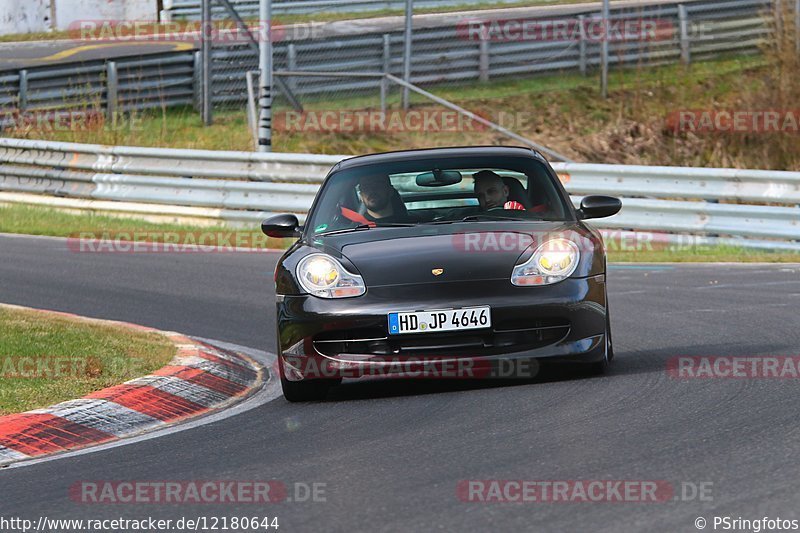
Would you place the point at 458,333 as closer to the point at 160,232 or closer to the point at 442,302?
the point at 442,302

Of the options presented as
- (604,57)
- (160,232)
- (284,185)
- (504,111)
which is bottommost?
(160,232)

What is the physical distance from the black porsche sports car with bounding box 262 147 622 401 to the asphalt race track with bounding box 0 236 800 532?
18cm

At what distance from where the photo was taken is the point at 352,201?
30.1 ft

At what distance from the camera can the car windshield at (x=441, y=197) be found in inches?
351

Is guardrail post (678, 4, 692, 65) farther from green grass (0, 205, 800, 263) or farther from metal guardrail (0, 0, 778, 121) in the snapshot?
green grass (0, 205, 800, 263)

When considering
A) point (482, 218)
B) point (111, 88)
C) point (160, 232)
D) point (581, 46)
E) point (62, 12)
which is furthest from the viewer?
point (62, 12)

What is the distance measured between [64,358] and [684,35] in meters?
24.9

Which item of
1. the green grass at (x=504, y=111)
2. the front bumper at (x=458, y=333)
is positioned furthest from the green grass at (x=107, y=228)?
the front bumper at (x=458, y=333)

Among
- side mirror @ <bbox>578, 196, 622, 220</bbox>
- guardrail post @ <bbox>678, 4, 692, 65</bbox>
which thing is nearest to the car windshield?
side mirror @ <bbox>578, 196, 622, 220</bbox>

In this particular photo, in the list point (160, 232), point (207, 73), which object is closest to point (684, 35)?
point (207, 73)

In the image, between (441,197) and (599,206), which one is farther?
(441,197)

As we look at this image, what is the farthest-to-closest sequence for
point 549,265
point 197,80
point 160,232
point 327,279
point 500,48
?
point 500,48, point 197,80, point 160,232, point 327,279, point 549,265

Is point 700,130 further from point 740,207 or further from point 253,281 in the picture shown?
point 253,281

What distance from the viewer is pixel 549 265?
8062 mm
